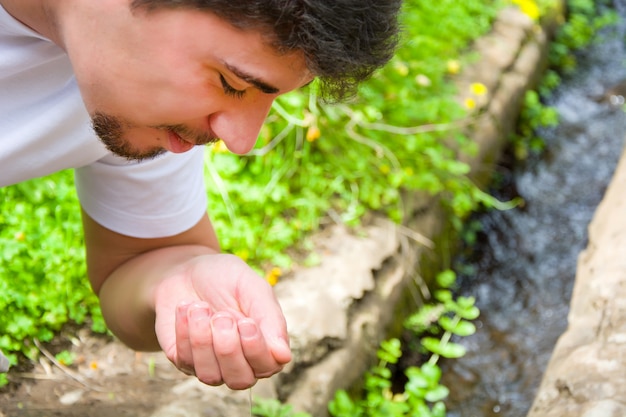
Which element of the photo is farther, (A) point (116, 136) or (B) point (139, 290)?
(B) point (139, 290)

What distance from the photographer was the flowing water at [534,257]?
10.5 ft

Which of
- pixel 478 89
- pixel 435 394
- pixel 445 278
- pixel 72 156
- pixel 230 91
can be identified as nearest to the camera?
pixel 230 91

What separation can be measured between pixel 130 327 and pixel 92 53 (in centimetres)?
73

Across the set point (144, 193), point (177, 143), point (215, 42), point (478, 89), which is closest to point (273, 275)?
point (144, 193)

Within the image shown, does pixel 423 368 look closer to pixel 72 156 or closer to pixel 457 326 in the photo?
pixel 457 326

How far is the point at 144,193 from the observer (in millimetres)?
1934

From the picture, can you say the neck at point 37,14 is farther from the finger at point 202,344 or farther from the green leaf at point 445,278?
the green leaf at point 445,278

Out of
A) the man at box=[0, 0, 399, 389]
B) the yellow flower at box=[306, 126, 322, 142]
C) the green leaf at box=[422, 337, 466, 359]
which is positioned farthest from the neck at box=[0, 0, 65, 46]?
the green leaf at box=[422, 337, 466, 359]

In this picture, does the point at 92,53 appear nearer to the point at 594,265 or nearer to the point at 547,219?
the point at 594,265

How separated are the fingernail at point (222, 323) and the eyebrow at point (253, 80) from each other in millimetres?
388

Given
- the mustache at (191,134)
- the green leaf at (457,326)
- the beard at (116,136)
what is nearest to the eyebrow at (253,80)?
the mustache at (191,134)

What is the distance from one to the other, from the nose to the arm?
0.27 meters

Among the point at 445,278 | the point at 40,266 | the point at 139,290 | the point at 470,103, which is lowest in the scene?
the point at 445,278

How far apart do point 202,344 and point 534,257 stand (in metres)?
2.65
